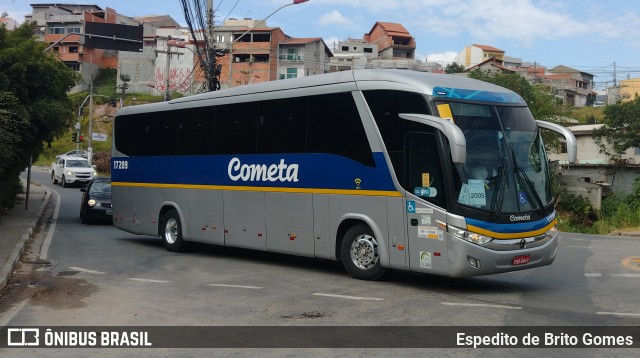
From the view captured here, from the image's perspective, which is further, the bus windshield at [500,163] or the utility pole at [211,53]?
the utility pole at [211,53]

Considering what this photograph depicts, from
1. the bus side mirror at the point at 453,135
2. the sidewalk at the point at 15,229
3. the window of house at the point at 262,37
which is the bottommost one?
the sidewalk at the point at 15,229

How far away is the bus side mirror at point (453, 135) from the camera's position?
9664 mm

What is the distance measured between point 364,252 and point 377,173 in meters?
1.44

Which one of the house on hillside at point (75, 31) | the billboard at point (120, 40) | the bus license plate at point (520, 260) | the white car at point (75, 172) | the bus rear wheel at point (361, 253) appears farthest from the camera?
the house on hillside at point (75, 31)

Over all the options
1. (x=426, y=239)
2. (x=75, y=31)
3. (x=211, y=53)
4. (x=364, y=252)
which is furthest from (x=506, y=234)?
(x=75, y=31)

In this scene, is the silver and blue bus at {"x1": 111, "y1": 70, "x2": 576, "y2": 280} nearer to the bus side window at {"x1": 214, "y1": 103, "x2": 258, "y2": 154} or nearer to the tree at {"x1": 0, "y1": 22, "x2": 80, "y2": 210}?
the bus side window at {"x1": 214, "y1": 103, "x2": 258, "y2": 154}

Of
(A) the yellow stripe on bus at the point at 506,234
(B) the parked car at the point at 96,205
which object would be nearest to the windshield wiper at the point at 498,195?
(A) the yellow stripe on bus at the point at 506,234

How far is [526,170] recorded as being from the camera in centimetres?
1096

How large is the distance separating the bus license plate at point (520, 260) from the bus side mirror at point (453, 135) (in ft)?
6.17

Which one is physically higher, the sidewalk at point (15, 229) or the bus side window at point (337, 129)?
the bus side window at point (337, 129)

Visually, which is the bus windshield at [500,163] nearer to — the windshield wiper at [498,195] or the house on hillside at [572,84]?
the windshield wiper at [498,195]

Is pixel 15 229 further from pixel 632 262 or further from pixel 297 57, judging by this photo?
pixel 297 57

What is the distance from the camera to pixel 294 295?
35.2ft

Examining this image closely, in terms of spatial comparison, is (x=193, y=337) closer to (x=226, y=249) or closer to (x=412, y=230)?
(x=412, y=230)
